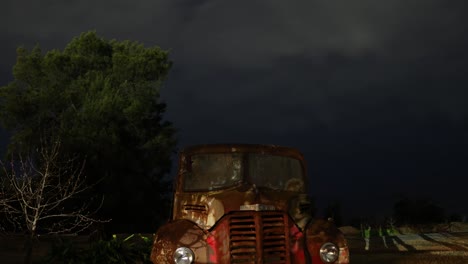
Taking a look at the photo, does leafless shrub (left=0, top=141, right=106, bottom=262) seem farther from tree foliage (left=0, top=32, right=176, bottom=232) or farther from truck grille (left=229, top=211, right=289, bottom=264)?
truck grille (left=229, top=211, right=289, bottom=264)

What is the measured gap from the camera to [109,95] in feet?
99.4

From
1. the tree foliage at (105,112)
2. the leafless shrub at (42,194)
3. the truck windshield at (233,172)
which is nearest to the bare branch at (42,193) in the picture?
the leafless shrub at (42,194)

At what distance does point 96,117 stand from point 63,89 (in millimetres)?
3641

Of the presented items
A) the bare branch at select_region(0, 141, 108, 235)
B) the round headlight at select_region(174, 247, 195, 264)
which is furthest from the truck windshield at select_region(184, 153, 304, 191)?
the bare branch at select_region(0, 141, 108, 235)

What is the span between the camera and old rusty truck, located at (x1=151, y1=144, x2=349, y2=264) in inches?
275

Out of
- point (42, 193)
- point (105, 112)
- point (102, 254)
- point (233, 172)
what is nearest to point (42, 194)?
point (42, 193)

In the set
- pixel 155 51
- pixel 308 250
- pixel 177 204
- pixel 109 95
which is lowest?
pixel 308 250

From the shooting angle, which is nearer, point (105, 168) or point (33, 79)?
point (105, 168)

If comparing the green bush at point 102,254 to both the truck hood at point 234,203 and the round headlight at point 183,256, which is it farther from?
the round headlight at point 183,256

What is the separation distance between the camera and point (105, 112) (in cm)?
2981

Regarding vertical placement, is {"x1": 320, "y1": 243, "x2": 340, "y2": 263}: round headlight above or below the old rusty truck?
below

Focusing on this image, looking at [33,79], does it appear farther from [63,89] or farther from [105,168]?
[105,168]

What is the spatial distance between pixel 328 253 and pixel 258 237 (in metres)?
0.93

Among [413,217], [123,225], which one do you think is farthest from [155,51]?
[413,217]
